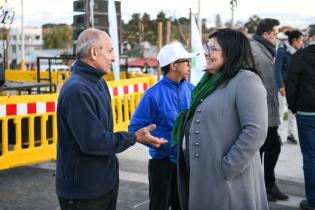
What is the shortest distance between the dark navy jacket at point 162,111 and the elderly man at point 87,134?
81 cm

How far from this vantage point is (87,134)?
2.89 m

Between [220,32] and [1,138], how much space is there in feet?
15.2


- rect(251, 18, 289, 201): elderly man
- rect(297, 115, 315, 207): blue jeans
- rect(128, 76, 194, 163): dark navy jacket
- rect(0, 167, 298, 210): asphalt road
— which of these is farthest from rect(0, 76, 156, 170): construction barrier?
rect(297, 115, 315, 207): blue jeans

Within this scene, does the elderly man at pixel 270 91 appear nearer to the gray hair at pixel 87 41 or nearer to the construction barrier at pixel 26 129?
the gray hair at pixel 87 41

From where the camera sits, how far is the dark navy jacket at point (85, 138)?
9.50 feet

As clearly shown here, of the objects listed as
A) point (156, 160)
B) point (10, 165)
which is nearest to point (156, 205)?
point (156, 160)

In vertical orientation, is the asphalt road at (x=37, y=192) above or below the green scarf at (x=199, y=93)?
below

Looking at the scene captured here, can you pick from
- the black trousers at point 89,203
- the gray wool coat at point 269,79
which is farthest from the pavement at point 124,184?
the black trousers at point 89,203

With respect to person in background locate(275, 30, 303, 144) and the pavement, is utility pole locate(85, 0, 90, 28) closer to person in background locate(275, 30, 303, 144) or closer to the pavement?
the pavement

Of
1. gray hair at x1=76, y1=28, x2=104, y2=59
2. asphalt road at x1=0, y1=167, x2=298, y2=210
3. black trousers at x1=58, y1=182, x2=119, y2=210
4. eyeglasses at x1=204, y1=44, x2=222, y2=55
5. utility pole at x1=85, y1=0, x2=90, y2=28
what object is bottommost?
asphalt road at x1=0, y1=167, x2=298, y2=210

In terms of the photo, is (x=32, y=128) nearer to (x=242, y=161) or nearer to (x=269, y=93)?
(x=269, y=93)

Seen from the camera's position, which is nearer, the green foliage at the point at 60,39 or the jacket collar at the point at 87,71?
the jacket collar at the point at 87,71

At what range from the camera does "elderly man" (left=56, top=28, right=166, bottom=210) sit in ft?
9.52

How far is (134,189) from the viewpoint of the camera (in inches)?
248
